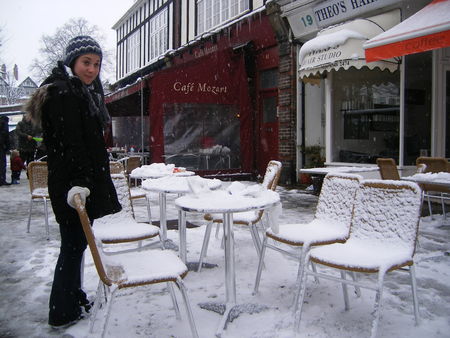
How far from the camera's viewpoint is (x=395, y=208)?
9.38 feet

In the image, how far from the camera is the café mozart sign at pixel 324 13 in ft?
Result: 26.1

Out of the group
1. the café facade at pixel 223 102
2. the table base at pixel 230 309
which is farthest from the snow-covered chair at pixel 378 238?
the café facade at pixel 223 102

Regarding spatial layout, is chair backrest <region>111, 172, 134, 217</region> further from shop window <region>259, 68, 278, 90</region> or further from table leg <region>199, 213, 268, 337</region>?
shop window <region>259, 68, 278, 90</region>

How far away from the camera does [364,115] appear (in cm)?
871

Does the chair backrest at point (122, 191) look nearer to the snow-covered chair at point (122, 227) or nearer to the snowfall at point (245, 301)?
the snow-covered chair at point (122, 227)

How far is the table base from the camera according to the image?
285cm

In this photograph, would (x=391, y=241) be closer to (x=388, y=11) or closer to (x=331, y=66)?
(x=331, y=66)

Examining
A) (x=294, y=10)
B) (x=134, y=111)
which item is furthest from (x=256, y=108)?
(x=134, y=111)

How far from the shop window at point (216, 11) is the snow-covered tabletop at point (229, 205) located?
9953 mm

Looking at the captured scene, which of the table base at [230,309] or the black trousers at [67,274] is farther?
the table base at [230,309]

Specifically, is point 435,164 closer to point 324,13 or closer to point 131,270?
point 131,270

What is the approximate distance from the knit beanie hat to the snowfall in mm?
1654

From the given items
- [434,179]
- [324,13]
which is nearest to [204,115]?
[324,13]

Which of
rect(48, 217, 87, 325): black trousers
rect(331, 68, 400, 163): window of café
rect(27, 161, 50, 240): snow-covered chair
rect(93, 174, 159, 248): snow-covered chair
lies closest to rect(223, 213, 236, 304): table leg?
rect(93, 174, 159, 248): snow-covered chair
